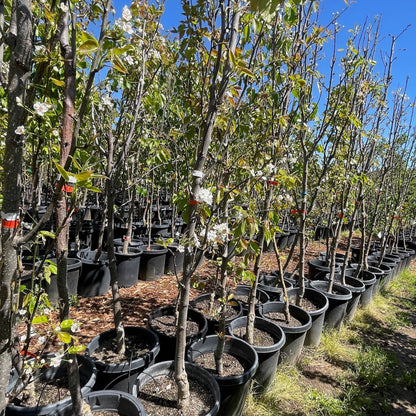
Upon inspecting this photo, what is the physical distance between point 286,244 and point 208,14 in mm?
7854

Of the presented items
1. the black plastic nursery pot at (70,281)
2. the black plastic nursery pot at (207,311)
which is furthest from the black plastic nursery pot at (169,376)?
the black plastic nursery pot at (70,281)

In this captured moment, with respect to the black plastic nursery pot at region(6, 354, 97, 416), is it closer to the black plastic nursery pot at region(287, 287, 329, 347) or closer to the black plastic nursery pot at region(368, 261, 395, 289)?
the black plastic nursery pot at region(287, 287, 329, 347)

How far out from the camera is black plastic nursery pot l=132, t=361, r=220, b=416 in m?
1.94

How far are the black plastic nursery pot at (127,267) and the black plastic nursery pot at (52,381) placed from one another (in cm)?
248

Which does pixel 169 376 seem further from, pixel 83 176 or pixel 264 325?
pixel 83 176

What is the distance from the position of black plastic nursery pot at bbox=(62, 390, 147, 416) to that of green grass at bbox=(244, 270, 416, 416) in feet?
3.56

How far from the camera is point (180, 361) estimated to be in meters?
1.83

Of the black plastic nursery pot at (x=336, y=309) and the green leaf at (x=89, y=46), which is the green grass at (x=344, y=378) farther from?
the green leaf at (x=89, y=46)

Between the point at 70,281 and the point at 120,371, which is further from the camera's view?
the point at 70,281

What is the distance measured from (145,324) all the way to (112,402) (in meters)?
1.68

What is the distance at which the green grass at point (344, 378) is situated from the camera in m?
2.56

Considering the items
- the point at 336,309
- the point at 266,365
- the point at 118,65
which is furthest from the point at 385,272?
the point at 118,65

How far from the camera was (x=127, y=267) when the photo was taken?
15.2 ft

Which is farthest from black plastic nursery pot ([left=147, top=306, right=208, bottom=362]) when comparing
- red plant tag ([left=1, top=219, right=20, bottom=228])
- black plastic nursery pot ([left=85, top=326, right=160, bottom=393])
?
red plant tag ([left=1, top=219, right=20, bottom=228])
